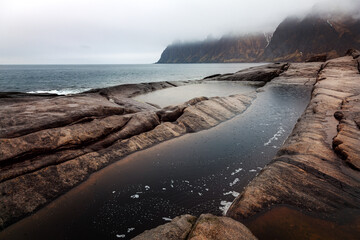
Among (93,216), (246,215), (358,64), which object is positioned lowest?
(93,216)

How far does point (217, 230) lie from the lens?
4.66 meters

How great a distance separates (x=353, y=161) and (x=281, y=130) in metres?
7.08

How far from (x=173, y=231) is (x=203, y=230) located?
78cm

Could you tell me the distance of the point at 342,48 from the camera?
180 meters

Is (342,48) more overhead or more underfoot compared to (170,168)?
more overhead

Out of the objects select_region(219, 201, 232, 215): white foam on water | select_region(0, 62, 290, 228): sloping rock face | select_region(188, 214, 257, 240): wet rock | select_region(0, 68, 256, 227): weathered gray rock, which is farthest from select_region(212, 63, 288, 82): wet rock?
select_region(188, 214, 257, 240): wet rock

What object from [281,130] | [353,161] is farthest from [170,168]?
[281,130]

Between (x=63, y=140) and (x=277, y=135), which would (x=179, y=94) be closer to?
(x=277, y=135)

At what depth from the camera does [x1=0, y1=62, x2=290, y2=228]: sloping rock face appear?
7735 millimetres

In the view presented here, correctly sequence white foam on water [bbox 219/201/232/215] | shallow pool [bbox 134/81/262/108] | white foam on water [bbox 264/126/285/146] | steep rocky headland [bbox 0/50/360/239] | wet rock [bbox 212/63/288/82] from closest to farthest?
steep rocky headland [bbox 0/50/360/239] → white foam on water [bbox 219/201/232/215] → white foam on water [bbox 264/126/285/146] → shallow pool [bbox 134/81/262/108] → wet rock [bbox 212/63/288/82]

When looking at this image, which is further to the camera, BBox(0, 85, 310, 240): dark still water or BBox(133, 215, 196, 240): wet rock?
BBox(0, 85, 310, 240): dark still water

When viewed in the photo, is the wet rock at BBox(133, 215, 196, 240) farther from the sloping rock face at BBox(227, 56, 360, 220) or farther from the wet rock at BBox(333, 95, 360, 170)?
the wet rock at BBox(333, 95, 360, 170)

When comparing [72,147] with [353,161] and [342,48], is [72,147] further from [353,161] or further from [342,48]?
[342,48]

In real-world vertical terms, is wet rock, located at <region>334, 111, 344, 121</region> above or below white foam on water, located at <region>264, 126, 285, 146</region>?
above
